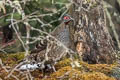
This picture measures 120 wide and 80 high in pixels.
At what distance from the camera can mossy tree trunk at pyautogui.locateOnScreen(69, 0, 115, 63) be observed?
6.23m

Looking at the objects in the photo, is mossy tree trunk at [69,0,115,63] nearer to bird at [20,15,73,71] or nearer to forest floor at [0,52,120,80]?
bird at [20,15,73,71]

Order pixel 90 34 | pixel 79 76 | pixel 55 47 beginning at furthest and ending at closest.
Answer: pixel 90 34 → pixel 55 47 → pixel 79 76

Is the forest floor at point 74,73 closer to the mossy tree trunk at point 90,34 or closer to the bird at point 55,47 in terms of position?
the bird at point 55,47

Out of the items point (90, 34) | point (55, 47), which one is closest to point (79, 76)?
point (55, 47)

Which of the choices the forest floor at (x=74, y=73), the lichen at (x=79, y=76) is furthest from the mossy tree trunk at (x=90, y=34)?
the lichen at (x=79, y=76)

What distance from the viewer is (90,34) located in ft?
20.6

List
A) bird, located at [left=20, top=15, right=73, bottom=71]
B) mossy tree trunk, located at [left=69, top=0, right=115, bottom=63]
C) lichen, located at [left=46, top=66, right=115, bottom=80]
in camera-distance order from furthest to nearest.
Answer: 1. mossy tree trunk, located at [left=69, top=0, right=115, bottom=63]
2. bird, located at [left=20, top=15, right=73, bottom=71]
3. lichen, located at [left=46, top=66, right=115, bottom=80]

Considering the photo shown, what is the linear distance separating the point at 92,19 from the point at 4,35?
376cm

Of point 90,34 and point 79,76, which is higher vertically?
point 90,34

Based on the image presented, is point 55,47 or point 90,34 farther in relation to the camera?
point 90,34

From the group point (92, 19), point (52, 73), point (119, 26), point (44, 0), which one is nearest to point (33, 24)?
point (44, 0)

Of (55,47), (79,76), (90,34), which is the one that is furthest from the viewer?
(90,34)

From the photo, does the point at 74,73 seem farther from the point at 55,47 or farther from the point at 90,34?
the point at 90,34

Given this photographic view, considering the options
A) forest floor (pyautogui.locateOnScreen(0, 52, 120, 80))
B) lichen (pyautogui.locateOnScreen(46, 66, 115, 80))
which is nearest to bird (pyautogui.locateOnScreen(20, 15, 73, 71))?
forest floor (pyautogui.locateOnScreen(0, 52, 120, 80))
